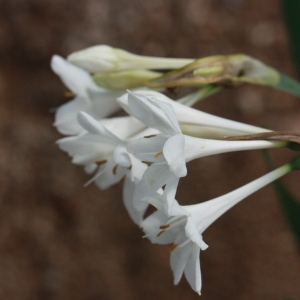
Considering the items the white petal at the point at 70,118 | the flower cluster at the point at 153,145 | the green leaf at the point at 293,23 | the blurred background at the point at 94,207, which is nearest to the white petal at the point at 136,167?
the flower cluster at the point at 153,145

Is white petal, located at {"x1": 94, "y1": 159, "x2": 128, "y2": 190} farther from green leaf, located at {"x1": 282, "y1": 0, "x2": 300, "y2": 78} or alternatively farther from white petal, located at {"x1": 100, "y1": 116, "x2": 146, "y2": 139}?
green leaf, located at {"x1": 282, "y1": 0, "x2": 300, "y2": 78}

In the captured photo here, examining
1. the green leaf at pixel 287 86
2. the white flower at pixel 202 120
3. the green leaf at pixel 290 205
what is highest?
the white flower at pixel 202 120

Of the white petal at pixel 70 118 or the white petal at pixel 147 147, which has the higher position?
the white petal at pixel 147 147

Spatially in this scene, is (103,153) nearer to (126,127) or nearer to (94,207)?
(126,127)

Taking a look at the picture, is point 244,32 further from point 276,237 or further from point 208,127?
point 208,127

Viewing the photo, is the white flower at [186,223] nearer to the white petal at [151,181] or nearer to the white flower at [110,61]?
the white petal at [151,181]

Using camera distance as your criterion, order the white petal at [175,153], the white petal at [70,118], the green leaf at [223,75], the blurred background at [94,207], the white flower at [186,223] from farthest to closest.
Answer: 1. the blurred background at [94,207]
2. the white petal at [70,118]
3. the green leaf at [223,75]
4. the white flower at [186,223]
5. the white petal at [175,153]

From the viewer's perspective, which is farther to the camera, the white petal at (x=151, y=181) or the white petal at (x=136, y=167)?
the white petal at (x=136, y=167)
